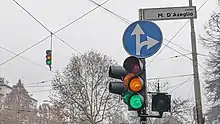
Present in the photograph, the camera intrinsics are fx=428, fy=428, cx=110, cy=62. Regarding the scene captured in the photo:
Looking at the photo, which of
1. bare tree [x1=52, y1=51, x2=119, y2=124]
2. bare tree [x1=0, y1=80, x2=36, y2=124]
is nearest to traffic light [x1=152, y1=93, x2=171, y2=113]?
bare tree [x1=52, y1=51, x2=119, y2=124]

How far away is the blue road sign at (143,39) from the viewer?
6172 mm

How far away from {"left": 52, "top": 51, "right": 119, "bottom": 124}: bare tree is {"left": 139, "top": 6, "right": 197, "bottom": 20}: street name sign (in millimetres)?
23893

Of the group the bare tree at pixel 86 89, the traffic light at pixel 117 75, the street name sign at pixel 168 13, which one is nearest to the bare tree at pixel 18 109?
the bare tree at pixel 86 89

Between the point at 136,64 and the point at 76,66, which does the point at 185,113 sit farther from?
the point at 136,64

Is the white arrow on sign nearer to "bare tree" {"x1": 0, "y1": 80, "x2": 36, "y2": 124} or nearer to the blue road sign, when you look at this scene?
the blue road sign

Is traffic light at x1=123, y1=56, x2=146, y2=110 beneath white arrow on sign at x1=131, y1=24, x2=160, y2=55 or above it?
beneath

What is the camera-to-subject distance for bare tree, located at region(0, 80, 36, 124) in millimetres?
44844

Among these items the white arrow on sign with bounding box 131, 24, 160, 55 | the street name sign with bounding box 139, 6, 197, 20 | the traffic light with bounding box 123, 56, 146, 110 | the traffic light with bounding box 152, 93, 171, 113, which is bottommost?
the traffic light with bounding box 152, 93, 171, 113

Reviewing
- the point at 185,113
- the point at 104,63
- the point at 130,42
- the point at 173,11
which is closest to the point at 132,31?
the point at 130,42

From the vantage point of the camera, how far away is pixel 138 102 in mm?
5891

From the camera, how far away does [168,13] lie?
6.98 metres

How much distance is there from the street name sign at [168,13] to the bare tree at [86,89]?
2389 cm

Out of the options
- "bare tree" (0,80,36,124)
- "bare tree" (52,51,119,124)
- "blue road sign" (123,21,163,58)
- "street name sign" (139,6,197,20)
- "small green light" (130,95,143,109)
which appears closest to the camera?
"small green light" (130,95,143,109)

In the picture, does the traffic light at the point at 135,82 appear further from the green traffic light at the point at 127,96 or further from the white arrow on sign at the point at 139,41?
the white arrow on sign at the point at 139,41
